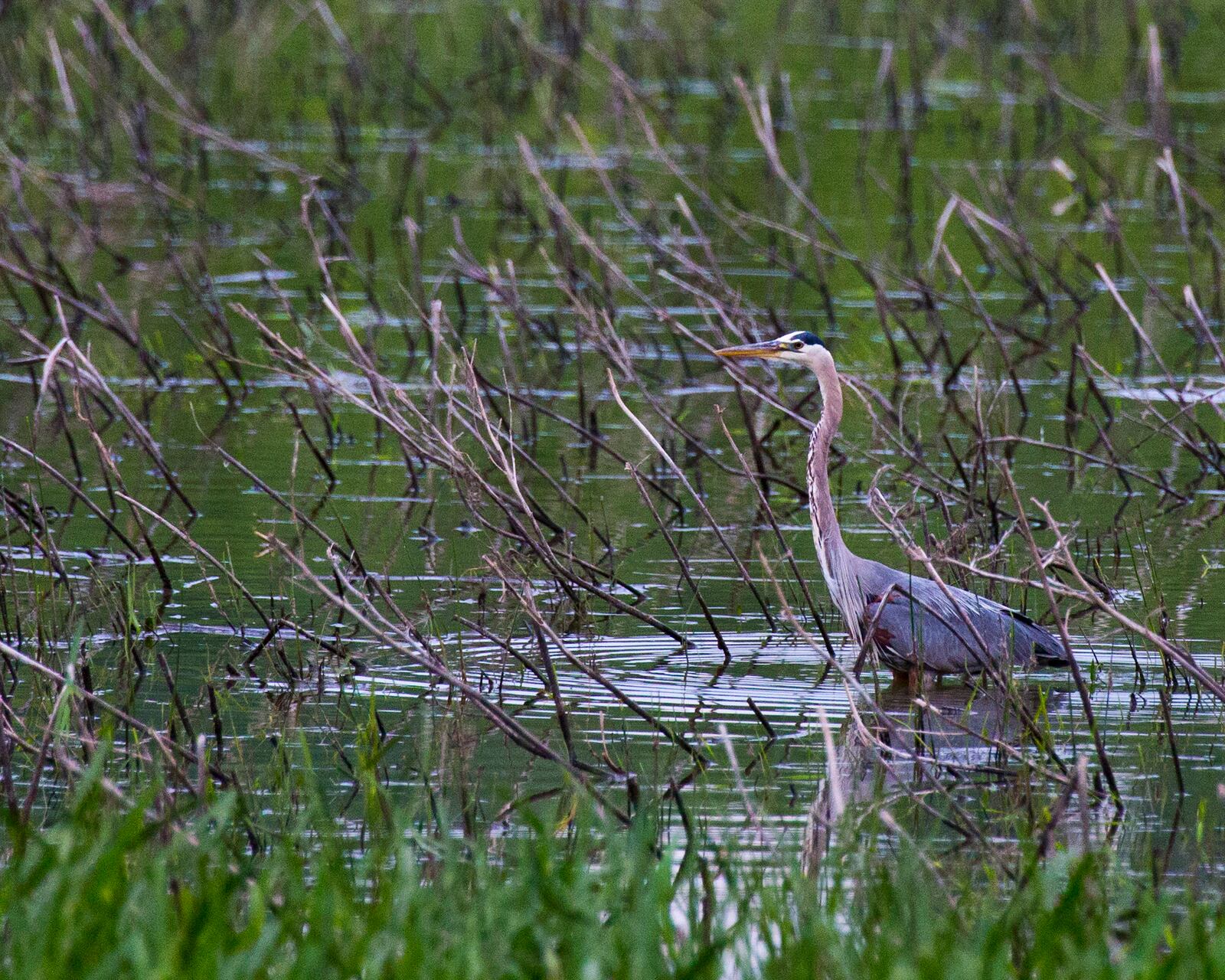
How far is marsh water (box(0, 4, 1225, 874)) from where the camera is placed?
5.88m

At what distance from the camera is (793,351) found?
7445 mm

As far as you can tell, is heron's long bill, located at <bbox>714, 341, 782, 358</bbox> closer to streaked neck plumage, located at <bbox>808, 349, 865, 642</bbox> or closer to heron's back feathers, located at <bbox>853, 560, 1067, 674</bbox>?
streaked neck plumage, located at <bbox>808, 349, 865, 642</bbox>

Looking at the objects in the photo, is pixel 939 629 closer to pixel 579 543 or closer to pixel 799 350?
pixel 799 350

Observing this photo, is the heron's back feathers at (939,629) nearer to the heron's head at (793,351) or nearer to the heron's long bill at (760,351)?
the heron's head at (793,351)

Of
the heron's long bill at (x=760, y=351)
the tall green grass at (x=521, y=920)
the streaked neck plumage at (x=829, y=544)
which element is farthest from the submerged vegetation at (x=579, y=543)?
the heron's long bill at (x=760, y=351)

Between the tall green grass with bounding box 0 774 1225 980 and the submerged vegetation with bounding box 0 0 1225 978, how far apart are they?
1cm

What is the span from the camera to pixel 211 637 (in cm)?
657

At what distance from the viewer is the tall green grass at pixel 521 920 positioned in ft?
11.7

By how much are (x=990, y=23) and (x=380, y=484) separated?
592 inches

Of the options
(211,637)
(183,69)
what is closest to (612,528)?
(211,637)

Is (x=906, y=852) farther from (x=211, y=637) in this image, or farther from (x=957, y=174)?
(x=957, y=174)

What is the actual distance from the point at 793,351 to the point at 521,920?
402 cm

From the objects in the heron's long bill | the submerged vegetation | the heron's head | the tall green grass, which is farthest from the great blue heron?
the tall green grass

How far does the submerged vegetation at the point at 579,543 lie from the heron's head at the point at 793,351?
0.36 metres
